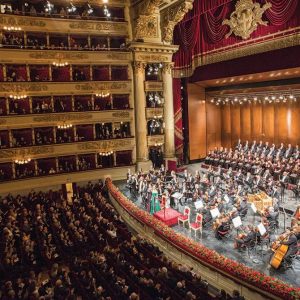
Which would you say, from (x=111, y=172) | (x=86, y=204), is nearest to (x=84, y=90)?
(x=111, y=172)

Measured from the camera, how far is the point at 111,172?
78.0 feet

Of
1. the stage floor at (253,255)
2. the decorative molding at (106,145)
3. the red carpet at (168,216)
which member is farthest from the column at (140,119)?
the red carpet at (168,216)

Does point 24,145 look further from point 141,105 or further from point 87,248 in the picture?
point 87,248

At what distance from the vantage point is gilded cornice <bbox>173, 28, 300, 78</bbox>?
62.1 ft

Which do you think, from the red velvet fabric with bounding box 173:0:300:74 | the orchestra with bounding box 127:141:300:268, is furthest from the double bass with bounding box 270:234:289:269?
the red velvet fabric with bounding box 173:0:300:74

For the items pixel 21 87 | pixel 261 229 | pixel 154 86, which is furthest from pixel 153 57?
pixel 261 229

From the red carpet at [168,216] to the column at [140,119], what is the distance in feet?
29.2

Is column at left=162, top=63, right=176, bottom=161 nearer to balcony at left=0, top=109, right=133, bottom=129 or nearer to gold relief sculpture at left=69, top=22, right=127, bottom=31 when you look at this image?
balcony at left=0, top=109, right=133, bottom=129

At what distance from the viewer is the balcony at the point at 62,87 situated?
20.6 meters

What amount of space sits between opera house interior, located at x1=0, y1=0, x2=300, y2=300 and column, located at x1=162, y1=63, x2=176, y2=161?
0.10 metres

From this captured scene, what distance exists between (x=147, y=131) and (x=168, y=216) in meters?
11.0

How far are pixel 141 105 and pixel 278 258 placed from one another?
51.4 ft

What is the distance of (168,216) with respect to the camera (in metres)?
15.1

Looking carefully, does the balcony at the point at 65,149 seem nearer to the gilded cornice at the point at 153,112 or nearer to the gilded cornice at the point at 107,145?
the gilded cornice at the point at 107,145
